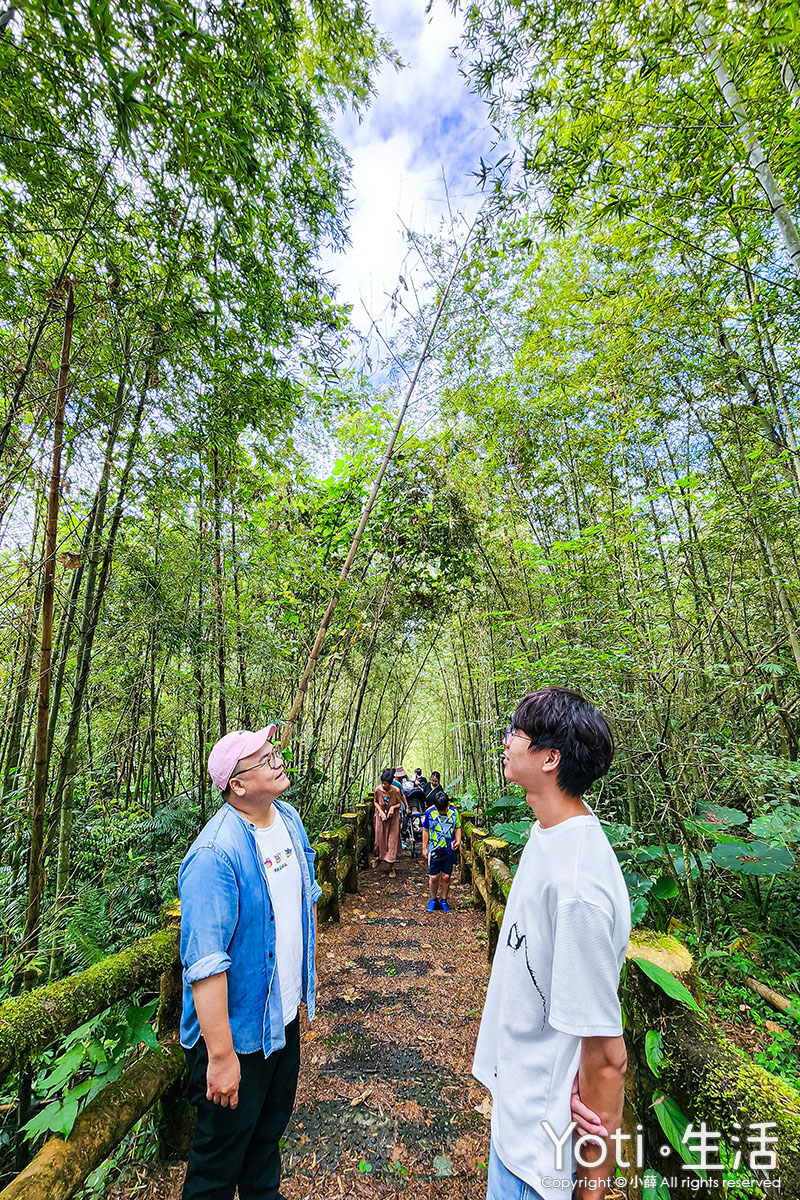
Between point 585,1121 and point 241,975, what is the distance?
2.99 ft

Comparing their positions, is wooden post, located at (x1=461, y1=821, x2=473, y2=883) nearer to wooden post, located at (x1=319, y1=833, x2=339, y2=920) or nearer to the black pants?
wooden post, located at (x1=319, y1=833, x2=339, y2=920)

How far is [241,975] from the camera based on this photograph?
1307mm

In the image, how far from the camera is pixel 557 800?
107cm

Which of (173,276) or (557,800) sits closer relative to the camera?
(557,800)

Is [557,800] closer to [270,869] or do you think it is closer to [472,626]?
[270,869]

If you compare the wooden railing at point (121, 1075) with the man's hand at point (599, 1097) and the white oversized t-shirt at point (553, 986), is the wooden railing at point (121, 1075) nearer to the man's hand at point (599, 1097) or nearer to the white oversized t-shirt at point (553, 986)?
the white oversized t-shirt at point (553, 986)

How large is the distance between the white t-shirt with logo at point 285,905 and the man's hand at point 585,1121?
0.87 meters

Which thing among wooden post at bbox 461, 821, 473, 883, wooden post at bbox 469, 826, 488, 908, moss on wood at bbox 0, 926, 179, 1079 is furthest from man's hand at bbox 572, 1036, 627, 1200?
wooden post at bbox 461, 821, 473, 883

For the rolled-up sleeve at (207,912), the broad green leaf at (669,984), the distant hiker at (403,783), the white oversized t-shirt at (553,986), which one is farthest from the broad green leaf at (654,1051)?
the distant hiker at (403,783)

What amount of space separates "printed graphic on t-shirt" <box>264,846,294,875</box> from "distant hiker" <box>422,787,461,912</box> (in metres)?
3.29

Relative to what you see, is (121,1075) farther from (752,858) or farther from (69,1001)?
(752,858)

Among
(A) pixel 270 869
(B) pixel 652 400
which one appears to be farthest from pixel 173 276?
(B) pixel 652 400

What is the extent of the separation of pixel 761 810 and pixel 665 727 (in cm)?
102

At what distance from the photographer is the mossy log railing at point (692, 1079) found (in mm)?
1151
